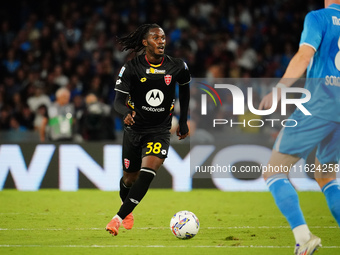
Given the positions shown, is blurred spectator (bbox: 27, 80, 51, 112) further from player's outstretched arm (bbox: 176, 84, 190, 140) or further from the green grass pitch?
player's outstretched arm (bbox: 176, 84, 190, 140)

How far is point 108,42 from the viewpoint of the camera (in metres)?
16.4

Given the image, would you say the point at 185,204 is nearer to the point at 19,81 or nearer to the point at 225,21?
the point at 19,81

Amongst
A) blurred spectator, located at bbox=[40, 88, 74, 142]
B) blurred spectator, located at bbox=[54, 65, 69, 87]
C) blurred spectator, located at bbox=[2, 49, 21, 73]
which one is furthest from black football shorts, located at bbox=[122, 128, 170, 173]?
blurred spectator, located at bbox=[2, 49, 21, 73]

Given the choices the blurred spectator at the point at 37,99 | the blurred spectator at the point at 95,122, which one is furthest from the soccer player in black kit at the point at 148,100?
the blurred spectator at the point at 37,99

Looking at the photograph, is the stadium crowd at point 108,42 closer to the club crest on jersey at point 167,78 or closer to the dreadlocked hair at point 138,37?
the dreadlocked hair at point 138,37

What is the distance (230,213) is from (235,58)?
7726 millimetres

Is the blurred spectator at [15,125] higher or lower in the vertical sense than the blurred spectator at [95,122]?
lower

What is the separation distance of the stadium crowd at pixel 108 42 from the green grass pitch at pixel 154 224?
161 inches

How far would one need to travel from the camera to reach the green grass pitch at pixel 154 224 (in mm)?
6094

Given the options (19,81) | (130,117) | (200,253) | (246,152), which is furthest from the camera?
(19,81)

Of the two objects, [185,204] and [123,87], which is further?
[185,204]

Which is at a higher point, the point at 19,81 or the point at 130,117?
the point at 130,117

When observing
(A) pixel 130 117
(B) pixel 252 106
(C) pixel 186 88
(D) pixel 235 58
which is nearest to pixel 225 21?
(D) pixel 235 58

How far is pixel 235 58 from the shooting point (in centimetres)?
1596
